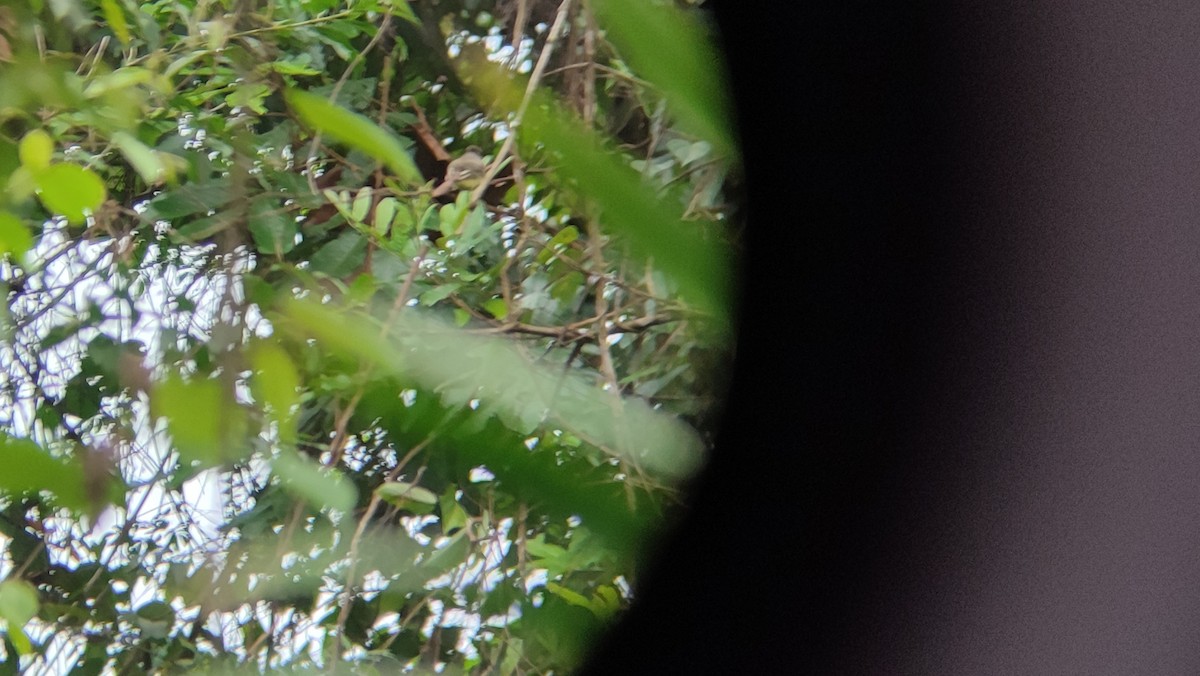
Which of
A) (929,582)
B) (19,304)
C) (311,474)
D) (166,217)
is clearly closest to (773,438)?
(929,582)

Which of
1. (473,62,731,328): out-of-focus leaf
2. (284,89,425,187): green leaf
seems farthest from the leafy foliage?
(473,62,731,328): out-of-focus leaf

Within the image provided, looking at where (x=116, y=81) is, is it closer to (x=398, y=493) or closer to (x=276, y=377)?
(x=398, y=493)

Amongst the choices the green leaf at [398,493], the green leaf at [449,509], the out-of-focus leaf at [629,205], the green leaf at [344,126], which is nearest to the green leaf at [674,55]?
the out-of-focus leaf at [629,205]

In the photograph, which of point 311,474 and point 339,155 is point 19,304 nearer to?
point 339,155

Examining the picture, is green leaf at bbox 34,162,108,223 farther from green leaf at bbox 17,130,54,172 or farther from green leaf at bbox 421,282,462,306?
green leaf at bbox 421,282,462,306

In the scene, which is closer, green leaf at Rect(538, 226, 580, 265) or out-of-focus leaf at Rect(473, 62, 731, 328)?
out-of-focus leaf at Rect(473, 62, 731, 328)

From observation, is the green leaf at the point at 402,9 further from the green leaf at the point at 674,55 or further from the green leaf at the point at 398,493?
the green leaf at the point at 674,55
